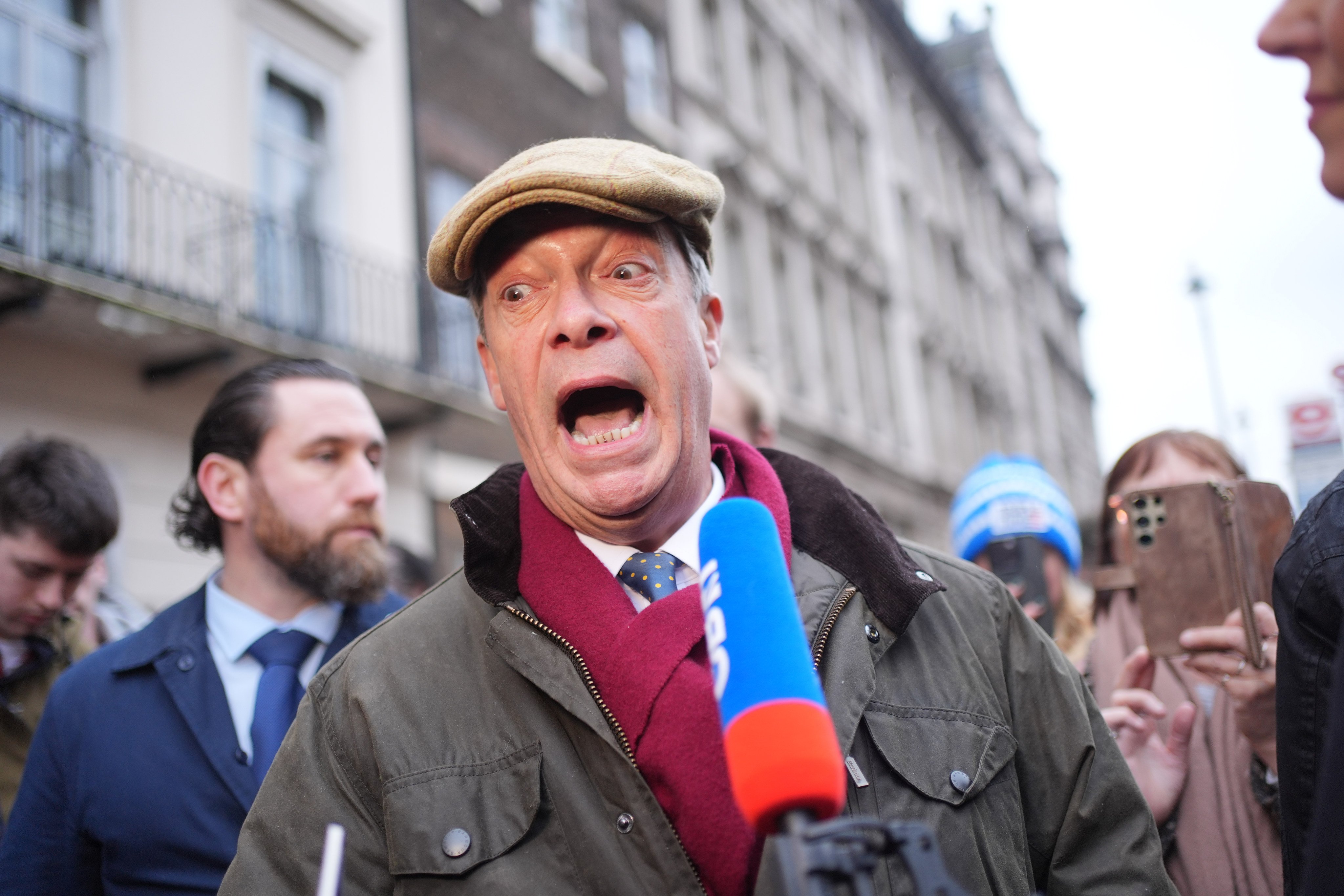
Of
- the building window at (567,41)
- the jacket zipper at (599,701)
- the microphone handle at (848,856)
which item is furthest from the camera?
the building window at (567,41)

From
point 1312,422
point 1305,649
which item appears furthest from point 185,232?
point 1305,649

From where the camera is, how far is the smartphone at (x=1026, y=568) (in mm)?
3578

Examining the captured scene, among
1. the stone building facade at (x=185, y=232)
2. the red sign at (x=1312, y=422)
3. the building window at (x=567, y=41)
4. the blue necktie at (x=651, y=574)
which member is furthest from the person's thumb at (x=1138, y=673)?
the building window at (x=567, y=41)

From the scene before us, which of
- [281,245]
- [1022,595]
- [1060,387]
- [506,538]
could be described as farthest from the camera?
[1060,387]

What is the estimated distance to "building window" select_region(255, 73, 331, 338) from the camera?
9.71m

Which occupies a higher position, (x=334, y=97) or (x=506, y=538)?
(x=334, y=97)

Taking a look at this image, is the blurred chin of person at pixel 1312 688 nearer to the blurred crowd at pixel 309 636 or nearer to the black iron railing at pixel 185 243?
the blurred crowd at pixel 309 636

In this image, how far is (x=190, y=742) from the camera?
2.81 m

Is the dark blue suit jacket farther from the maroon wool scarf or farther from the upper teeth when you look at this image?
the upper teeth

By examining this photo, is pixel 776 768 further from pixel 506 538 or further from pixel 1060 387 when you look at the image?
pixel 1060 387

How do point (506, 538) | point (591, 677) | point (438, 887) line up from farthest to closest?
point (506, 538) → point (591, 677) → point (438, 887)

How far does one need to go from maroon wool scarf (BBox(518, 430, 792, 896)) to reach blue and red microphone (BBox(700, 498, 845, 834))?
44 cm

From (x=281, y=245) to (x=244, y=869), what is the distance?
873 centimetres

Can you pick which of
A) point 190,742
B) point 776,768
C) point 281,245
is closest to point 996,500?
point 190,742
